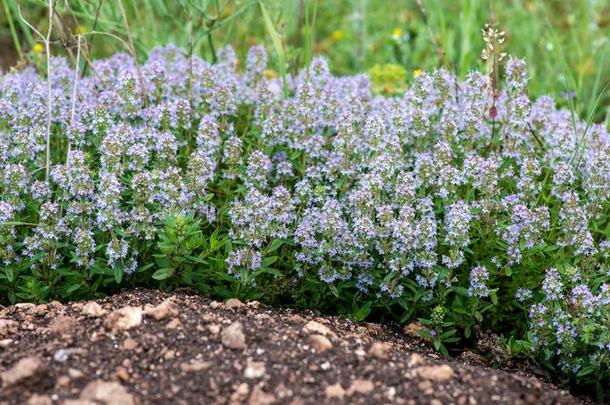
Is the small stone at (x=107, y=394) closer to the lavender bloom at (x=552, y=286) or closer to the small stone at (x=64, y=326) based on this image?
the small stone at (x=64, y=326)

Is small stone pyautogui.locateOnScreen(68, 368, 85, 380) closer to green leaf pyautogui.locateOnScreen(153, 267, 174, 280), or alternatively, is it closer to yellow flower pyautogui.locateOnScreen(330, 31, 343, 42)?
green leaf pyautogui.locateOnScreen(153, 267, 174, 280)

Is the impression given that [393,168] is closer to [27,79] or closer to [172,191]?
[172,191]

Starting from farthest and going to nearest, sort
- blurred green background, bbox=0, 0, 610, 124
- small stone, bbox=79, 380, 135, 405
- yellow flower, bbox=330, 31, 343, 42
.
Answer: yellow flower, bbox=330, 31, 343, 42 → blurred green background, bbox=0, 0, 610, 124 → small stone, bbox=79, 380, 135, 405

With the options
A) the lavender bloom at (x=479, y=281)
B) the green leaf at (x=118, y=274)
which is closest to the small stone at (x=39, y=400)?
the green leaf at (x=118, y=274)

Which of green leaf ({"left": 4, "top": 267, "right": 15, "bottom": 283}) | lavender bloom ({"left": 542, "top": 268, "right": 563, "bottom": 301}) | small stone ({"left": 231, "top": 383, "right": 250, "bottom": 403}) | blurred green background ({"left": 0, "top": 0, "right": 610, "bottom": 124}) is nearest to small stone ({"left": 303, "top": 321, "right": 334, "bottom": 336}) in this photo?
small stone ({"left": 231, "top": 383, "right": 250, "bottom": 403})

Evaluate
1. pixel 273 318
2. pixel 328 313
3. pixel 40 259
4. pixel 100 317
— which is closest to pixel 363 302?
pixel 328 313
